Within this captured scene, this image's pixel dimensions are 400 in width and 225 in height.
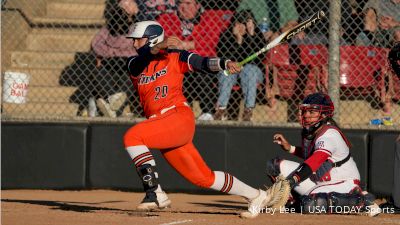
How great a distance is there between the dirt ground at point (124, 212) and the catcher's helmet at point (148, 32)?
1.61 metres

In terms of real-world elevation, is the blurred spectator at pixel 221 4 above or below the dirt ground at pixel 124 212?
above

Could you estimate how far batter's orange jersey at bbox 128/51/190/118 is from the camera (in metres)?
8.88

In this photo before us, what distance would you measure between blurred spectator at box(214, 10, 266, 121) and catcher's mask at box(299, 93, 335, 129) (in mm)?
3072

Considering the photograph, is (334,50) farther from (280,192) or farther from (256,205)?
(256,205)

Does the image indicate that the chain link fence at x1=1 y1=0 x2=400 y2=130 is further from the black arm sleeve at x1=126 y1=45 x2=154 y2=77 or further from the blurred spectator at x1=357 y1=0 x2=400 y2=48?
the black arm sleeve at x1=126 y1=45 x2=154 y2=77

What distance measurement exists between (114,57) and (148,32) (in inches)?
161

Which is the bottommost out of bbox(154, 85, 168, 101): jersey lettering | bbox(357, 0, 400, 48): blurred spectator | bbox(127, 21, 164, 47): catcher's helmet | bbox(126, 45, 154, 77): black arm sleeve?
bbox(154, 85, 168, 101): jersey lettering

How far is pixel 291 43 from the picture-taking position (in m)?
12.7

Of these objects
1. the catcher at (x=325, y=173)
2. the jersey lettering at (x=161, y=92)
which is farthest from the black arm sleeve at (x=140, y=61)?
the catcher at (x=325, y=173)

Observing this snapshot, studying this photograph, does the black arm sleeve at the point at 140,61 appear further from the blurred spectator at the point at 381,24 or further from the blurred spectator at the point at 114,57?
the blurred spectator at the point at 381,24

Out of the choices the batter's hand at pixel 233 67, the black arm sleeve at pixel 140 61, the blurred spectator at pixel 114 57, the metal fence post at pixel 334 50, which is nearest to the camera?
the batter's hand at pixel 233 67

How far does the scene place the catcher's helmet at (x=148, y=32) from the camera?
9.05 m

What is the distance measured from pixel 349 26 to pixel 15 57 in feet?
15.8

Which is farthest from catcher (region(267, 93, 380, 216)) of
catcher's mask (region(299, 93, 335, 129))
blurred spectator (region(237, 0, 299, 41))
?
blurred spectator (region(237, 0, 299, 41))
